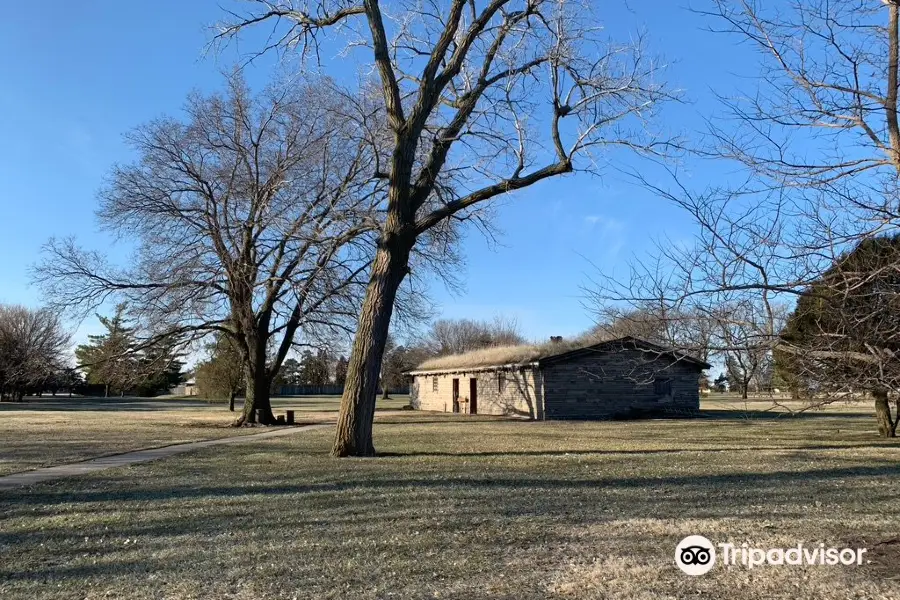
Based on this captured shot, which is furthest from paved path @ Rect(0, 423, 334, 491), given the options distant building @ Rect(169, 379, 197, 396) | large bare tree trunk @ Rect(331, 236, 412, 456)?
distant building @ Rect(169, 379, 197, 396)

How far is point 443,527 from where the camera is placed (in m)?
6.78

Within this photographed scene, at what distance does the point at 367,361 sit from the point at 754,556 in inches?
370

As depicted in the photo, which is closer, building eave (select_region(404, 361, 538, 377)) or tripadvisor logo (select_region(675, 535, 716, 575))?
Result: tripadvisor logo (select_region(675, 535, 716, 575))

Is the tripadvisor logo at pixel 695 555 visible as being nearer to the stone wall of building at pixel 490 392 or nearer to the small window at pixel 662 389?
the stone wall of building at pixel 490 392

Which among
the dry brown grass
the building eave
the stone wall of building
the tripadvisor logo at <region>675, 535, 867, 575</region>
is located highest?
the dry brown grass

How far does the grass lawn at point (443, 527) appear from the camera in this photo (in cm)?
498

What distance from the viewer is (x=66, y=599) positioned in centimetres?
482

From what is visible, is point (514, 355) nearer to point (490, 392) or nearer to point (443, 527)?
point (490, 392)

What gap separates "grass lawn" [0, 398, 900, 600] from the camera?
4977 millimetres

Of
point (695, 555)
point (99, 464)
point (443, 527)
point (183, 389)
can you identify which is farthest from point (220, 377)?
point (183, 389)

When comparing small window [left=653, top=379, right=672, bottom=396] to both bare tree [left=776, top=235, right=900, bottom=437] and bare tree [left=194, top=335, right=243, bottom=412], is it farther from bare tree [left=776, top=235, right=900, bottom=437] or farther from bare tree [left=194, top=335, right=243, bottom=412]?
bare tree [left=776, top=235, right=900, bottom=437]

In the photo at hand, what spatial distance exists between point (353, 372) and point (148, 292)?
1405 centimetres

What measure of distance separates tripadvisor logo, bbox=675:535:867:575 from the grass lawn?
0.13 m

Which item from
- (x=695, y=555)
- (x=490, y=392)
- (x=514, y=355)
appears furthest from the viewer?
(x=490, y=392)
